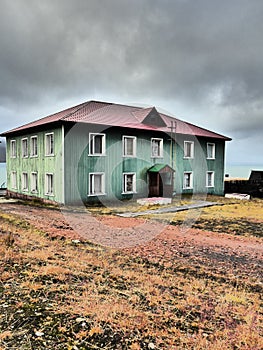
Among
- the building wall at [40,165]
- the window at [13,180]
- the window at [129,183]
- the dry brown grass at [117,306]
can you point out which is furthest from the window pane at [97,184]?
the dry brown grass at [117,306]

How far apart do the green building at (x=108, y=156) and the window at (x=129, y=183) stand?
8 centimetres

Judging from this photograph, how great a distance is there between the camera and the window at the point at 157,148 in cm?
2286

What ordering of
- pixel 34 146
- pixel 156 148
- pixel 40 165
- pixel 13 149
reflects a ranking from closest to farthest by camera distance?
pixel 40 165
pixel 34 146
pixel 156 148
pixel 13 149

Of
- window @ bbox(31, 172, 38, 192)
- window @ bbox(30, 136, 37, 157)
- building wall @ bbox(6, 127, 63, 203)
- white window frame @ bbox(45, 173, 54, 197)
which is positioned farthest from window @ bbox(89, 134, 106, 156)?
window @ bbox(31, 172, 38, 192)

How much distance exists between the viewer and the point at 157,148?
23172 mm

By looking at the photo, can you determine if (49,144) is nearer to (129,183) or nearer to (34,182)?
(34,182)

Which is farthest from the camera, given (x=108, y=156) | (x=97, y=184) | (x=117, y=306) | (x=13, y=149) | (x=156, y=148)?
(x=13, y=149)

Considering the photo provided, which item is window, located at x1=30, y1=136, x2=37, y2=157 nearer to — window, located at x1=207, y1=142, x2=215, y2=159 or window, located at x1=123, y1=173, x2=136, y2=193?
window, located at x1=123, y1=173, x2=136, y2=193

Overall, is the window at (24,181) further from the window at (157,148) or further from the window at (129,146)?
the window at (157,148)

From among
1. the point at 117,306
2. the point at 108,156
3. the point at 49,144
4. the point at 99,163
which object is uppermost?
the point at 49,144

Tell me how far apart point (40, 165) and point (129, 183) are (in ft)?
22.6

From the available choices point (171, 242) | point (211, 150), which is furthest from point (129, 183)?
point (171, 242)

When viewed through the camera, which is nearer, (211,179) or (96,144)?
(96,144)

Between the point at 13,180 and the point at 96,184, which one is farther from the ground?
the point at 96,184
